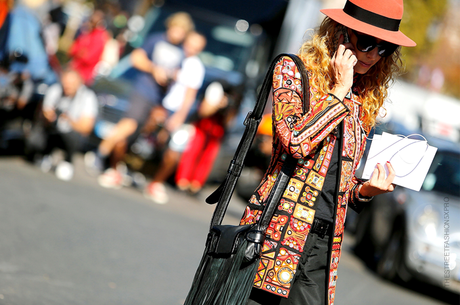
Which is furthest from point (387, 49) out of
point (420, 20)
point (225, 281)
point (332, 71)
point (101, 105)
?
point (420, 20)

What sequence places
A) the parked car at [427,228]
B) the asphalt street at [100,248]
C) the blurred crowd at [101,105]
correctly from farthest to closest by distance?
the blurred crowd at [101,105] → the parked car at [427,228] → the asphalt street at [100,248]

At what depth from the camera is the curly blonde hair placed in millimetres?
2611

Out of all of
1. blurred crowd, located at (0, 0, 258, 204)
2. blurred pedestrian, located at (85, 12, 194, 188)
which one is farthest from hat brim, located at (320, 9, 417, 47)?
blurred pedestrian, located at (85, 12, 194, 188)

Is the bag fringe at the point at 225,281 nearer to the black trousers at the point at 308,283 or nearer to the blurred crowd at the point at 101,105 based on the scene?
the black trousers at the point at 308,283

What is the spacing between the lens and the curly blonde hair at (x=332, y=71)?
2.61 metres

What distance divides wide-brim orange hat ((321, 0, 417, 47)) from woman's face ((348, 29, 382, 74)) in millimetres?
46

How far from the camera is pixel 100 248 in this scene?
5859 mm

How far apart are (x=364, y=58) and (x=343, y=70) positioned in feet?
0.51

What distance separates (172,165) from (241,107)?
1.70m

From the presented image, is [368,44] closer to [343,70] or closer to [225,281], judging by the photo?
[343,70]

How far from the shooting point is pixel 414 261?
7016 mm

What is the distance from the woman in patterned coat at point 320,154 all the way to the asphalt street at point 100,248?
2.35 m

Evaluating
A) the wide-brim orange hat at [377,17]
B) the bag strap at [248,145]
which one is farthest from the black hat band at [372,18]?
the bag strap at [248,145]

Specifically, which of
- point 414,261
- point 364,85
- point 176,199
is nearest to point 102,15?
point 176,199
